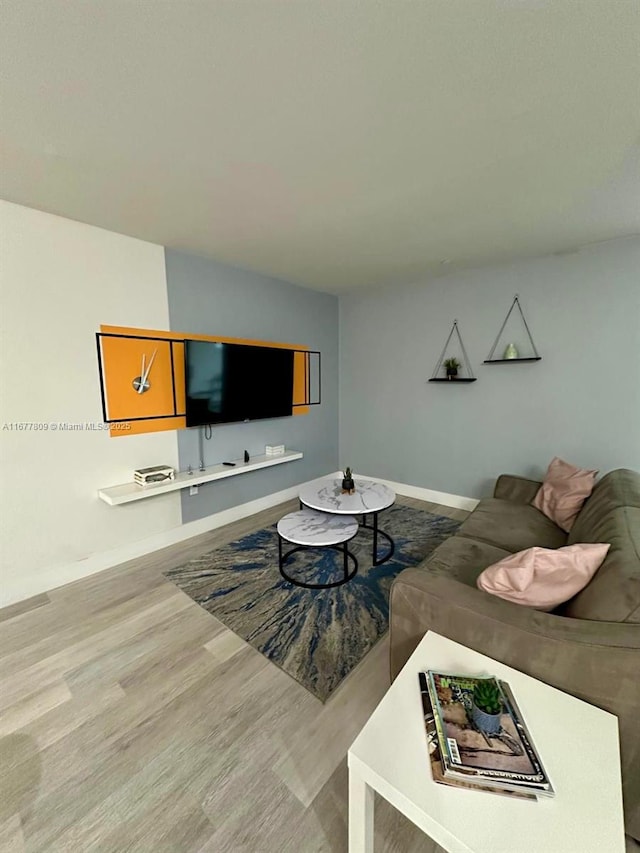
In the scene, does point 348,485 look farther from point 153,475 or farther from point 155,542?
point 155,542

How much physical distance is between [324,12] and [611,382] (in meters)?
3.28

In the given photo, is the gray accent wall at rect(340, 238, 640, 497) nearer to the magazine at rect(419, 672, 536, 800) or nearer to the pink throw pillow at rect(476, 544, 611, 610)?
the pink throw pillow at rect(476, 544, 611, 610)

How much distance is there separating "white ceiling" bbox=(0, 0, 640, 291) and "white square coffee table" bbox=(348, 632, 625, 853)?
2.01m

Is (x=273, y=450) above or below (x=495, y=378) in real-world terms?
below

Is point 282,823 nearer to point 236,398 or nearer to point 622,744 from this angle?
point 622,744

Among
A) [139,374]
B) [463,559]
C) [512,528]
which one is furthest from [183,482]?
[512,528]

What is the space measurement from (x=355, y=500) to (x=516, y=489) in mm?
1423

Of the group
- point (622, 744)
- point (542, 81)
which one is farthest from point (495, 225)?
point (622, 744)

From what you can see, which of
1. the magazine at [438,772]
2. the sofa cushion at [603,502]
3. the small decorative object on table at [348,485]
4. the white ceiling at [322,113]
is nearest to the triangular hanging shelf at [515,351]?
the white ceiling at [322,113]

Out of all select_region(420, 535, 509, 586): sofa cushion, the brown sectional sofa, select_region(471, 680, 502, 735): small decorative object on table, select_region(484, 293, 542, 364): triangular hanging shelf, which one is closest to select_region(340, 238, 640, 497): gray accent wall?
select_region(484, 293, 542, 364): triangular hanging shelf

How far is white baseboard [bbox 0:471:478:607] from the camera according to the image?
93.9 inches

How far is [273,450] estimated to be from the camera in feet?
12.5

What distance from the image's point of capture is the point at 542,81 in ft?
4.08

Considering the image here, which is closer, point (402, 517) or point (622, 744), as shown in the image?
point (622, 744)
